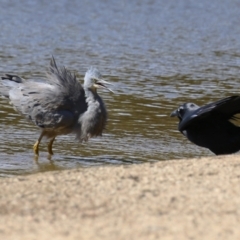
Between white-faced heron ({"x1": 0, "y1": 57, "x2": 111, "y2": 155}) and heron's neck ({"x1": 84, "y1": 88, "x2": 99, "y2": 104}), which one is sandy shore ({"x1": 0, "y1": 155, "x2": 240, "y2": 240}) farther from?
heron's neck ({"x1": 84, "y1": 88, "x2": 99, "y2": 104})

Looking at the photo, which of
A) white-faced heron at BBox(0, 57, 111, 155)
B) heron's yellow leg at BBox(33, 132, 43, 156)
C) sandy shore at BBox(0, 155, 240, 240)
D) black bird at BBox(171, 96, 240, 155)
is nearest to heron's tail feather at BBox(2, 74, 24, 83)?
white-faced heron at BBox(0, 57, 111, 155)

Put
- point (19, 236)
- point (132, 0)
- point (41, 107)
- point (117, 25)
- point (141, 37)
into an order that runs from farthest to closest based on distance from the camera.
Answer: point (132, 0), point (117, 25), point (141, 37), point (41, 107), point (19, 236)

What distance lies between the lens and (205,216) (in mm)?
5695

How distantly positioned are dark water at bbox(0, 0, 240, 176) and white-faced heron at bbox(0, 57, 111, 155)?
328 mm

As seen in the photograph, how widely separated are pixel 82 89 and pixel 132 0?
54.8 feet

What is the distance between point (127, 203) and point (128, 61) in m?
9.83

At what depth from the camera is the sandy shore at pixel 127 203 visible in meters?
5.38

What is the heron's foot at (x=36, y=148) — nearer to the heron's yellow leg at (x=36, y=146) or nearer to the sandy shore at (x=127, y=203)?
the heron's yellow leg at (x=36, y=146)

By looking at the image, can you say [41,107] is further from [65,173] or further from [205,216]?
[205,216]

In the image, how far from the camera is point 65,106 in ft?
31.0

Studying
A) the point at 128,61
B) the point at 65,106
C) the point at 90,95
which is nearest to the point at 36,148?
the point at 65,106

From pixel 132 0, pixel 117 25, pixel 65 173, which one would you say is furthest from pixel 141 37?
pixel 65 173

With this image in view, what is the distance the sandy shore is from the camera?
5379 mm

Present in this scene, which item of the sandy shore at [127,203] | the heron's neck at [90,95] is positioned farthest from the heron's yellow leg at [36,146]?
the sandy shore at [127,203]
